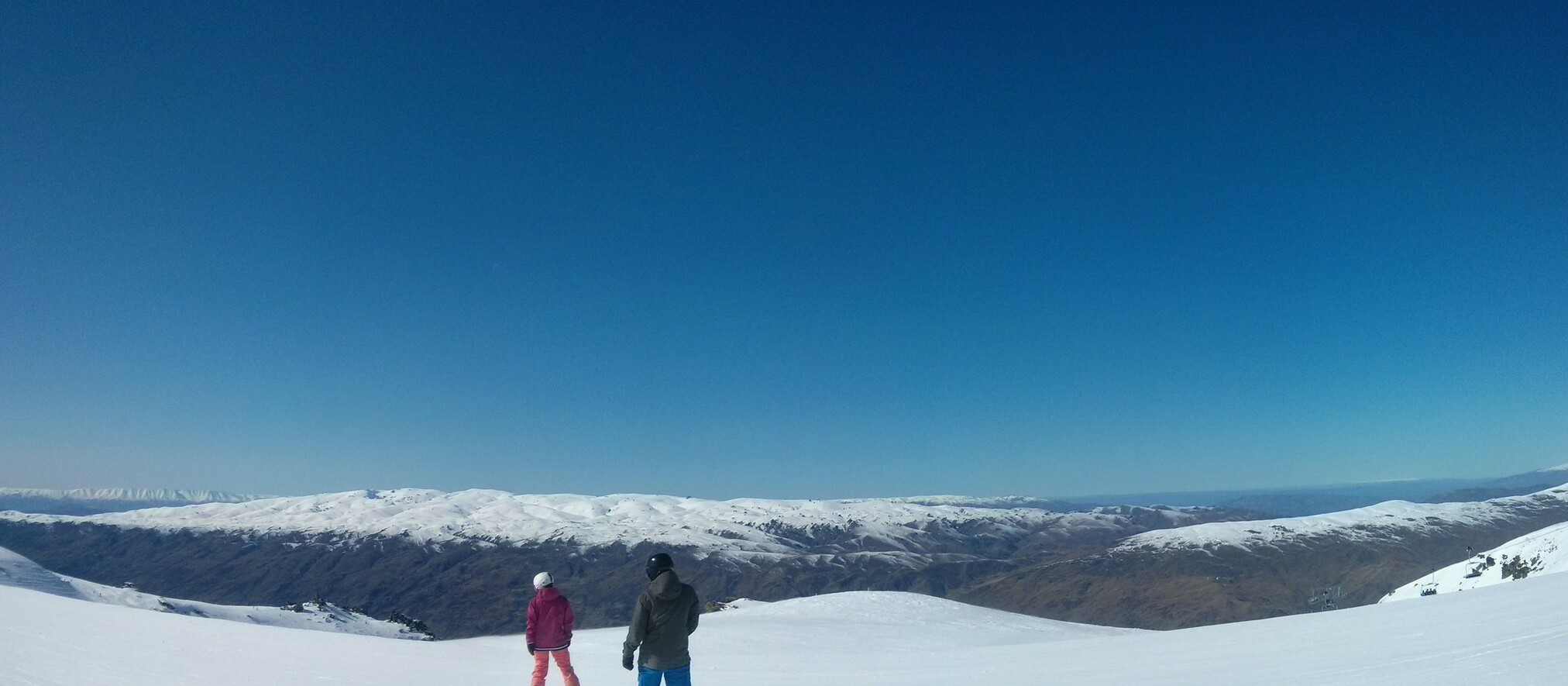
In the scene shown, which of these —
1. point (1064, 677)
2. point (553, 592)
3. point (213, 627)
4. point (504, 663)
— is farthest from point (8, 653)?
point (1064, 677)

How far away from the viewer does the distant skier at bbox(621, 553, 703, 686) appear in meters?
8.19

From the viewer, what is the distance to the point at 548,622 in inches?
409

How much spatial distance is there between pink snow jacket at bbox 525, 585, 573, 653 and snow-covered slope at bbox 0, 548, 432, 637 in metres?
44.9

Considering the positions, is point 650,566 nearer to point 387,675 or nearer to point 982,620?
point 387,675

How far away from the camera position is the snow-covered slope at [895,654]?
439 inches

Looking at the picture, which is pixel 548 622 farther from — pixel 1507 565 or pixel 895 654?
pixel 1507 565

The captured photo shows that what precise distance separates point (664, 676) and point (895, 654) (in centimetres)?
1006

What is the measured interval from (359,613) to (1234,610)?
16159cm

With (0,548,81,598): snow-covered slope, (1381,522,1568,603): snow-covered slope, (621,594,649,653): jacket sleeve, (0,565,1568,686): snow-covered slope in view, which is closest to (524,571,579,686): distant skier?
(621,594,649,653): jacket sleeve

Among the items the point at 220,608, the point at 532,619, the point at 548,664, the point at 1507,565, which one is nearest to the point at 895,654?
the point at 548,664

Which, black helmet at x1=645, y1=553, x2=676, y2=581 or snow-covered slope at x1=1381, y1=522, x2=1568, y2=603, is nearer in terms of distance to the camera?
black helmet at x1=645, y1=553, x2=676, y2=581

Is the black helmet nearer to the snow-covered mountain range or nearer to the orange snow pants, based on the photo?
the orange snow pants

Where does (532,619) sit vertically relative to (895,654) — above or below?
above

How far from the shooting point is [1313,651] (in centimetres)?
1253
